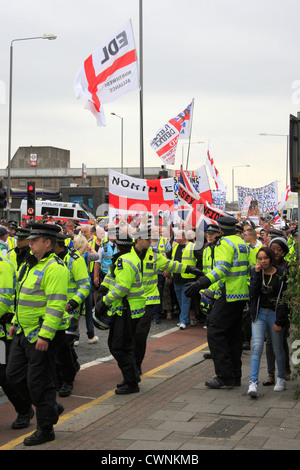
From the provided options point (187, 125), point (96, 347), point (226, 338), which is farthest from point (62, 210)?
point (226, 338)

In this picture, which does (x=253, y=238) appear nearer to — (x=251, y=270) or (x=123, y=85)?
(x=251, y=270)

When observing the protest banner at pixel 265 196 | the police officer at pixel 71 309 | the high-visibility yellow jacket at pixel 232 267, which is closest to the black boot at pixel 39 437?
the police officer at pixel 71 309

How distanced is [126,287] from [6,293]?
1458 millimetres

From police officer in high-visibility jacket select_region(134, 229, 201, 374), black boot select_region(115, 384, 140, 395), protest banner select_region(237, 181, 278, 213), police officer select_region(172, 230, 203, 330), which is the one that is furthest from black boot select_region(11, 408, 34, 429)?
protest banner select_region(237, 181, 278, 213)

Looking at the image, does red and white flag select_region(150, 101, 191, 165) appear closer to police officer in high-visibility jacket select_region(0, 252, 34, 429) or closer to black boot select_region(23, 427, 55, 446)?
police officer in high-visibility jacket select_region(0, 252, 34, 429)

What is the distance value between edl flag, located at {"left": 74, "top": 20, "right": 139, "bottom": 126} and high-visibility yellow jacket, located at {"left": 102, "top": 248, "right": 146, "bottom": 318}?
7.86 m

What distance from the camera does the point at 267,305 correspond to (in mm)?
7547

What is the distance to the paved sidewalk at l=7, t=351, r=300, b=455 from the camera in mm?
5789

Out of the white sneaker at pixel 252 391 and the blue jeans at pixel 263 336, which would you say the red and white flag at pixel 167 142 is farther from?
the white sneaker at pixel 252 391

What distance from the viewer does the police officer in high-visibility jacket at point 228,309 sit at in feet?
25.7

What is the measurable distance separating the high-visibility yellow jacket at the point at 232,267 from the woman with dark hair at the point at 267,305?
0.31 meters

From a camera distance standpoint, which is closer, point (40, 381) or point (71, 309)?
point (40, 381)

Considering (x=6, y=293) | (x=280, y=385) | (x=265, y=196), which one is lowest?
(x=280, y=385)

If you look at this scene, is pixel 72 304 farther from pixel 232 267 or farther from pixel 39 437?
pixel 39 437
